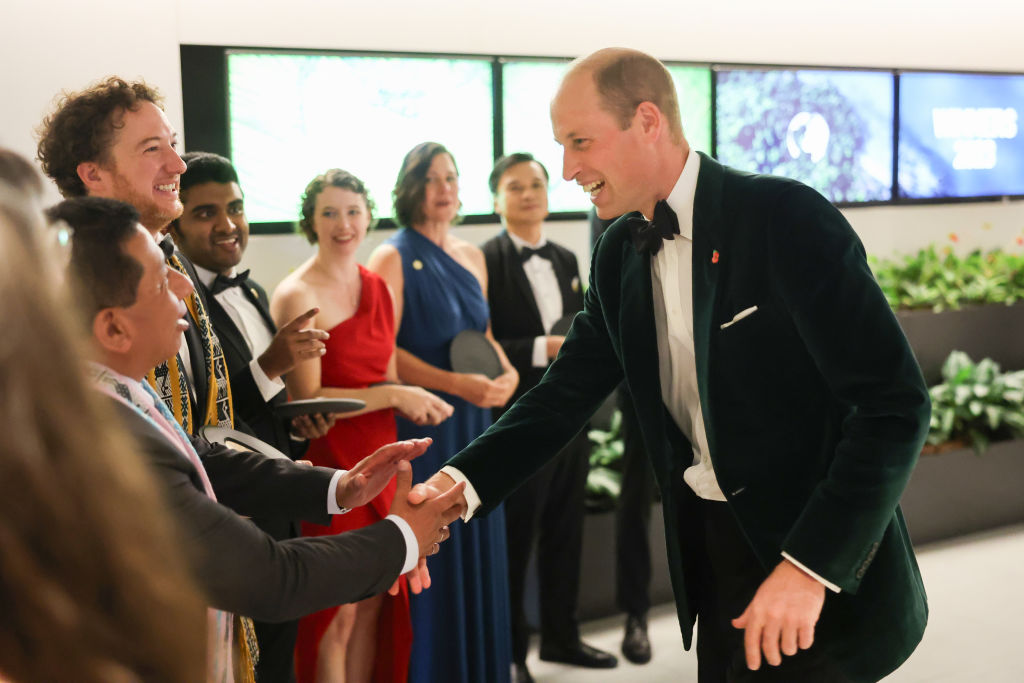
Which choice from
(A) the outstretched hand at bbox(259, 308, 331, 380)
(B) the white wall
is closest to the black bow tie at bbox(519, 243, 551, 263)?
(B) the white wall

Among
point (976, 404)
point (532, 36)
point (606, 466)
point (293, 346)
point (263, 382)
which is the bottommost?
point (606, 466)

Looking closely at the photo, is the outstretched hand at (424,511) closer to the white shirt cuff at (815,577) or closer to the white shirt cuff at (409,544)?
the white shirt cuff at (409,544)

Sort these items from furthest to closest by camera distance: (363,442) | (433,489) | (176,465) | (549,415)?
(363,442) < (549,415) < (433,489) < (176,465)

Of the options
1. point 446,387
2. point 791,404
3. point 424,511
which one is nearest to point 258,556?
point 424,511

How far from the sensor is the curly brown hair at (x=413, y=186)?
3.48 metres

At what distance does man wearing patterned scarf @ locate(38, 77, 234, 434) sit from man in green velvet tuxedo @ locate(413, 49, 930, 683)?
61cm

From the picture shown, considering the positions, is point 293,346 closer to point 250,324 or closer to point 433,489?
point 250,324

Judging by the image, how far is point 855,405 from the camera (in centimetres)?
164

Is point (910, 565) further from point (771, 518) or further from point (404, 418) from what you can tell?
point (404, 418)

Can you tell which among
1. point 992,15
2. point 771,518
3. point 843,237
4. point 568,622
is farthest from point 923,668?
point 992,15

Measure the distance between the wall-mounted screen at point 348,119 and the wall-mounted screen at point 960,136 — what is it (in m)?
3.14

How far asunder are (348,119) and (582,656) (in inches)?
101

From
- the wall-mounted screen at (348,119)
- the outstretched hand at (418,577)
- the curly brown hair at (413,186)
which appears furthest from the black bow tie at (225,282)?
the wall-mounted screen at (348,119)

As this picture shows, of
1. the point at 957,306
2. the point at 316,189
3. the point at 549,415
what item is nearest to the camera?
the point at 549,415
